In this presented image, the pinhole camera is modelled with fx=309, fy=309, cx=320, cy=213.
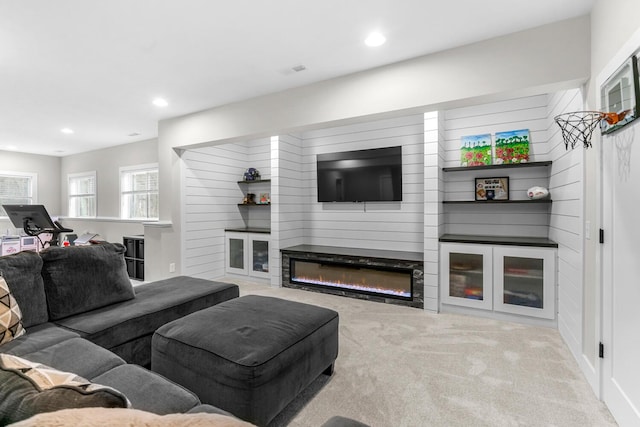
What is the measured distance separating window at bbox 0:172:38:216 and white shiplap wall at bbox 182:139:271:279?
212 inches

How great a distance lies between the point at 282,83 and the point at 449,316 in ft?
10.6

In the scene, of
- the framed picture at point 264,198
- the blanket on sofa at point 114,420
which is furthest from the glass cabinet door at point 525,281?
the framed picture at point 264,198

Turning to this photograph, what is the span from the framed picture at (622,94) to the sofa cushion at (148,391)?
99.1 inches

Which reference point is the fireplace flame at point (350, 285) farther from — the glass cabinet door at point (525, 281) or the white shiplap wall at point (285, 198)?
the glass cabinet door at point (525, 281)

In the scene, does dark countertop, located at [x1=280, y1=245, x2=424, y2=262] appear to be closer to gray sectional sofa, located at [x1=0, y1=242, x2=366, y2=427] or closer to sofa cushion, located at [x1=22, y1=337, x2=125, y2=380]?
gray sectional sofa, located at [x1=0, y1=242, x2=366, y2=427]

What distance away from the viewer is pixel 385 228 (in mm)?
4559

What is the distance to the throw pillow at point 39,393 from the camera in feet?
2.10

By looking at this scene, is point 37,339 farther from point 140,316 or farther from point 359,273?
point 359,273

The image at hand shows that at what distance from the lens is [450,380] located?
219cm

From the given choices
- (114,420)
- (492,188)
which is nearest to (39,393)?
(114,420)

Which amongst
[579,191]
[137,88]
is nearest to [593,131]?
[579,191]

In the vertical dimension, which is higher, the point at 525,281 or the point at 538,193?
the point at 538,193

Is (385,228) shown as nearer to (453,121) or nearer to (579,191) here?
(453,121)

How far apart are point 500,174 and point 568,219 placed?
1.20 metres
